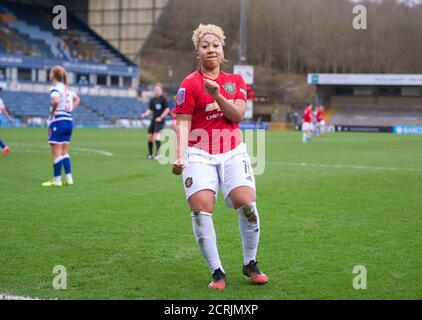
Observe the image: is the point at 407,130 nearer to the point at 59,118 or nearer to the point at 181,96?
the point at 59,118

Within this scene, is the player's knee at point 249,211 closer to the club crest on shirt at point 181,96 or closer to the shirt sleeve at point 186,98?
the shirt sleeve at point 186,98

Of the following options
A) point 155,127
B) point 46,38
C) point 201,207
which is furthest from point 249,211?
point 46,38

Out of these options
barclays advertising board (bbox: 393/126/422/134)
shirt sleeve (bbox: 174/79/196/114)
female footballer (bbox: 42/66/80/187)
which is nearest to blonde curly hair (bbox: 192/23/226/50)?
shirt sleeve (bbox: 174/79/196/114)

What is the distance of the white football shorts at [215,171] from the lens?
5.05 metres

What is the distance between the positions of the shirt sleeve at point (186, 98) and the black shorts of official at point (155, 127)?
43.0 feet

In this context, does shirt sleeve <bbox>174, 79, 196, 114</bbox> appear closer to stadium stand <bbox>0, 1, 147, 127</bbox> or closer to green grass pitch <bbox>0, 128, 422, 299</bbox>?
green grass pitch <bbox>0, 128, 422, 299</bbox>

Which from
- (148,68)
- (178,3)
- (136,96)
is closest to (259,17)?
(178,3)

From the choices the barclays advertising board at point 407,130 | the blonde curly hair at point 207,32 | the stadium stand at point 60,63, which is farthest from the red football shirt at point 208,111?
the barclays advertising board at point 407,130

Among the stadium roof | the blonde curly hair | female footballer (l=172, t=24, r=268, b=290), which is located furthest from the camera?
the stadium roof

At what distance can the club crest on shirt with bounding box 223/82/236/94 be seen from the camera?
202 inches

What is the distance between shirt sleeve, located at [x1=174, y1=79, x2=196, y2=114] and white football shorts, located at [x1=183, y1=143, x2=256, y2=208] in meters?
0.35

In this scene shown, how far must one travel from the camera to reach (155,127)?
59.9ft

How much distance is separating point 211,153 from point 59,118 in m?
6.79

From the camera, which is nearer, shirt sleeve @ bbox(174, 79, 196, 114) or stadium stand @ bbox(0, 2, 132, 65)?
shirt sleeve @ bbox(174, 79, 196, 114)
